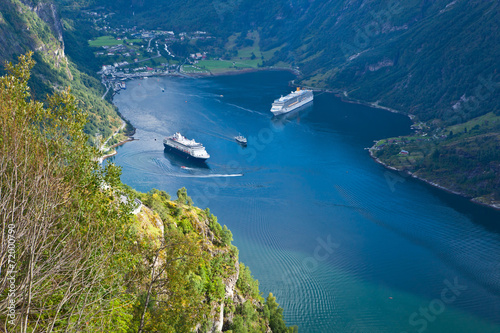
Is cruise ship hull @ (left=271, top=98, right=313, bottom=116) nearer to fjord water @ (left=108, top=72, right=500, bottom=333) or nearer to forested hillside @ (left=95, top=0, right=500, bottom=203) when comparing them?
fjord water @ (left=108, top=72, right=500, bottom=333)

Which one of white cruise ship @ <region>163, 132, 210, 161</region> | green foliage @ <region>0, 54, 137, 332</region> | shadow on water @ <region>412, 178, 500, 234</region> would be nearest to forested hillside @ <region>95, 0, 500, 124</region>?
shadow on water @ <region>412, 178, 500, 234</region>

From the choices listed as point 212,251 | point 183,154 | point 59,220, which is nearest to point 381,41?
point 183,154

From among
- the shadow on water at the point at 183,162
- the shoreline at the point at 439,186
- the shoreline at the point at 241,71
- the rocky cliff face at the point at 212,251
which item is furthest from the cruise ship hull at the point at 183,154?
the shoreline at the point at 241,71

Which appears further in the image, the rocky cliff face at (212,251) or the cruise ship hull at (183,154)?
the cruise ship hull at (183,154)

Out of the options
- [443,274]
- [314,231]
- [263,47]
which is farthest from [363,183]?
[263,47]

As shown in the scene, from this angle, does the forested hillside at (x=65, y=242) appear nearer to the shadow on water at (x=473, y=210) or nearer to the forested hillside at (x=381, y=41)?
the shadow on water at (x=473, y=210)

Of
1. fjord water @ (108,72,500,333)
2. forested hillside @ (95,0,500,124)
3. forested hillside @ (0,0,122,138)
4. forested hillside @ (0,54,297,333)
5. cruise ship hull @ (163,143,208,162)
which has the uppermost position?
forested hillside @ (95,0,500,124)
